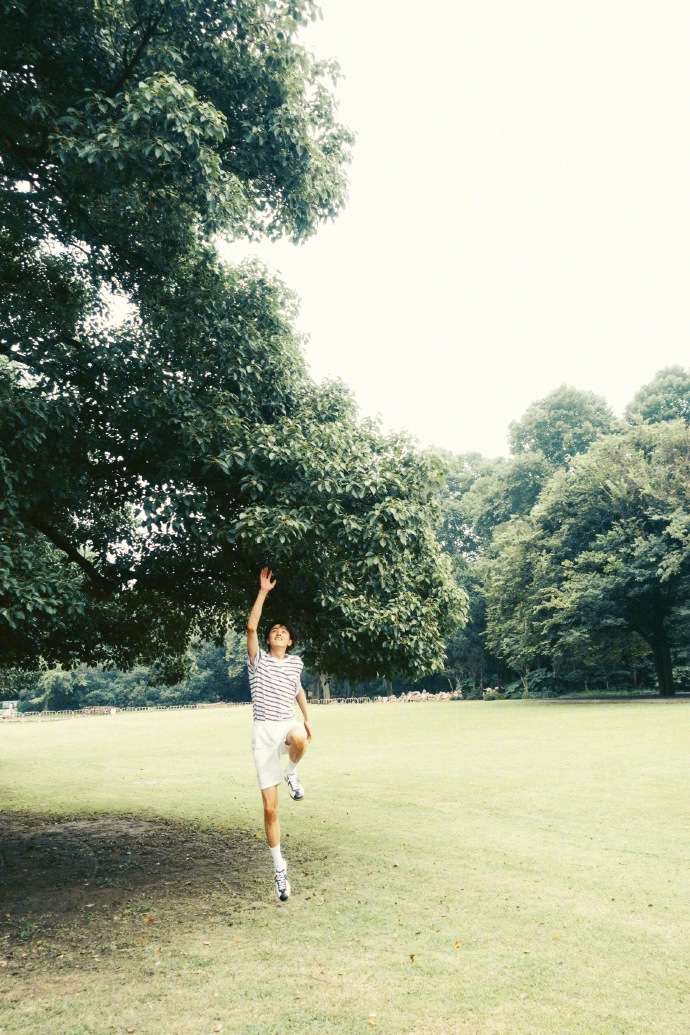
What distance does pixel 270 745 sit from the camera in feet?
23.6

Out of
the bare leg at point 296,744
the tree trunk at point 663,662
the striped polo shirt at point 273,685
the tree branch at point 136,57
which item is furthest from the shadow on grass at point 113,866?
the tree trunk at point 663,662

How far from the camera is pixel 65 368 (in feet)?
30.7

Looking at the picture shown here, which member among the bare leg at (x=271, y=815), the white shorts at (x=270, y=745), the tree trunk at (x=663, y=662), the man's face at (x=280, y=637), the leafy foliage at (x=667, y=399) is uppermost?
the leafy foliage at (x=667, y=399)

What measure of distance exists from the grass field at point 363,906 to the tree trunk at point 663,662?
2546cm

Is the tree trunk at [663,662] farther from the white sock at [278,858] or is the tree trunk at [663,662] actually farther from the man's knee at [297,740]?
the man's knee at [297,740]

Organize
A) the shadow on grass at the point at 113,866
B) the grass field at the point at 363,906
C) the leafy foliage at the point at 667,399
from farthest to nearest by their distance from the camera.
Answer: the leafy foliage at the point at 667,399
the shadow on grass at the point at 113,866
the grass field at the point at 363,906

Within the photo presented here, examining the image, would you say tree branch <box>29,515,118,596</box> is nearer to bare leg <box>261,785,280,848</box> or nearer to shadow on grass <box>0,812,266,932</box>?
shadow on grass <box>0,812,266,932</box>

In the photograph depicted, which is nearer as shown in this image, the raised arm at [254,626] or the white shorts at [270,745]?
the raised arm at [254,626]

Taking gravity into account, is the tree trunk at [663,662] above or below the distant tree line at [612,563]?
below

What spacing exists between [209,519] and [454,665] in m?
63.0

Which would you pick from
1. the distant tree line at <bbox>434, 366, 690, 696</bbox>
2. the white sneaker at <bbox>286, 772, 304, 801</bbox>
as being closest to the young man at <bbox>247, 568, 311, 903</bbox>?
the white sneaker at <bbox>286, 772, 304, 801</bbox>

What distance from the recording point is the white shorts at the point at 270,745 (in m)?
7.19

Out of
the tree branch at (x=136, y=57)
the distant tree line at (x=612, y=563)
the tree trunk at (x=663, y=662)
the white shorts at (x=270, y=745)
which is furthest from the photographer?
the tree trunk at (x=663, y=662)

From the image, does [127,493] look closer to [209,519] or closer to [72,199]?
[209,519]
